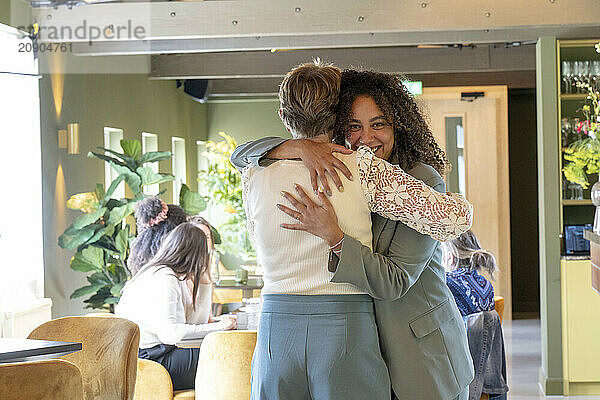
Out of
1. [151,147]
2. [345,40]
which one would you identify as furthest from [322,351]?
[151,147]

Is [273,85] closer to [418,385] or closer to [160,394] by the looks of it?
[160,394]

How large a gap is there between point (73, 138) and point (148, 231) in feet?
6.43

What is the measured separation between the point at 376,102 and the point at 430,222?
1.21ft

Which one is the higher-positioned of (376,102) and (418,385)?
(376,102)

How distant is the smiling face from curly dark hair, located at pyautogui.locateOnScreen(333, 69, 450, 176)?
1cm

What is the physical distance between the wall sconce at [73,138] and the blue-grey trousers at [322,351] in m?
4.92

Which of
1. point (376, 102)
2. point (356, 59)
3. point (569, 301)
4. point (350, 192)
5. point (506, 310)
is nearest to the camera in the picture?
point (350, 192)

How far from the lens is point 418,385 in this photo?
199cm

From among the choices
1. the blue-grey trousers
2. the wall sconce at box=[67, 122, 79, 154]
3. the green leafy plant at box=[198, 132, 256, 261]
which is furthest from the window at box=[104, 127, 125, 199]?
the blue-grey trousers

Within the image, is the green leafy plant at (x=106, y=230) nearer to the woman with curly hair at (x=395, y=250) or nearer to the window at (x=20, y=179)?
the window at (x=20, y=179)

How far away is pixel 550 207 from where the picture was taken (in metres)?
5.95

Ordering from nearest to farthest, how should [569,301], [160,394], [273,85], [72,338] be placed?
1. [72,338]
2. [160,394]
3. [569,301]
4. [273,85]

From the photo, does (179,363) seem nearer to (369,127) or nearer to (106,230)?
(106,230)

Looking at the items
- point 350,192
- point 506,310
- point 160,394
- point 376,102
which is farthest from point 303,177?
point 506,310
